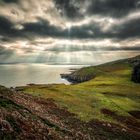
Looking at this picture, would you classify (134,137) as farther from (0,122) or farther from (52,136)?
(0,122)

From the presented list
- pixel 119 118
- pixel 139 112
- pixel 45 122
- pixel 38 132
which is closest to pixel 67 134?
pixel 45 122

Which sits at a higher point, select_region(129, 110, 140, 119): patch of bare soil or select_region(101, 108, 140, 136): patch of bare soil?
select_region(101, 108, 140, 136): patch of bare soil

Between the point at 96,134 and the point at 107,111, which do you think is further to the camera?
the point at 107,111

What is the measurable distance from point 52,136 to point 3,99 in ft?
22.4

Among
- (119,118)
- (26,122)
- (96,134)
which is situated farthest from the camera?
(119,118)

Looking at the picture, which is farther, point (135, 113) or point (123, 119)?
point (135, 113)

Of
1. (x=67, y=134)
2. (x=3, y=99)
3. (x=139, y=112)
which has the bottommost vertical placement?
(x=139, y=112)

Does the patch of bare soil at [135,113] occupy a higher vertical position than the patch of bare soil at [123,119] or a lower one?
lower

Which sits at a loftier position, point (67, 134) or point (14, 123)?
point (14, 123)

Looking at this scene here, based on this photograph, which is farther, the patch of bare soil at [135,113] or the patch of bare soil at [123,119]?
the patch of bare soil at [135,113]

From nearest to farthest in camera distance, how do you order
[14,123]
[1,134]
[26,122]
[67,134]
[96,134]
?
[1,134] < [14,123] < [26,122] < [67,134] < [96,134]

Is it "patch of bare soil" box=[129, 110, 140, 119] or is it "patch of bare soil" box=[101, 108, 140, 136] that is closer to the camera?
"patch of bare soil" box=[101, 108, 140, 136]

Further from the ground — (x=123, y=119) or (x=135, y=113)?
(x=123, y=119)

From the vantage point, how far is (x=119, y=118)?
45.3 metres
